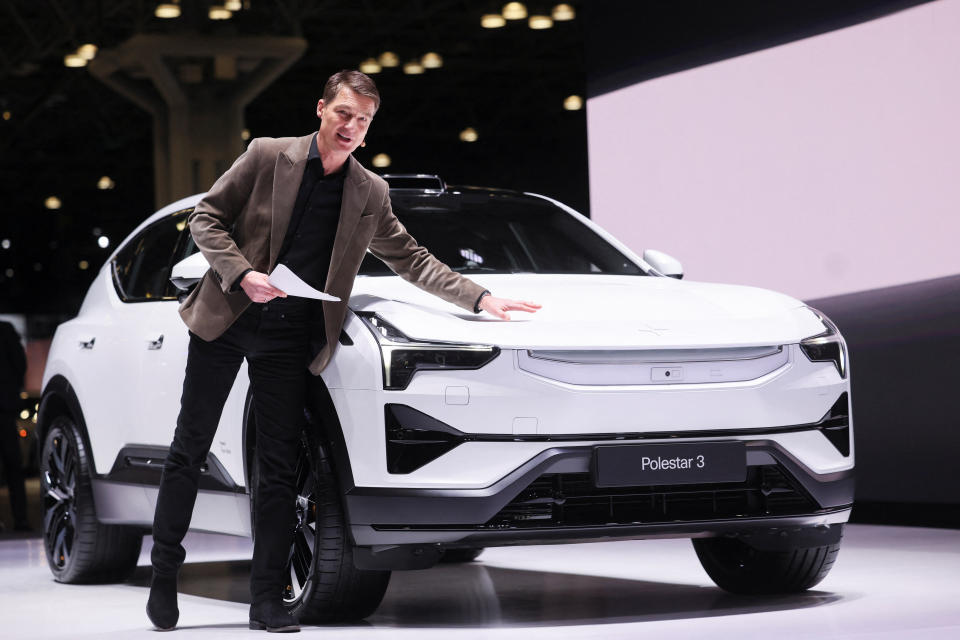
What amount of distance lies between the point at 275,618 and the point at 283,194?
135 cm

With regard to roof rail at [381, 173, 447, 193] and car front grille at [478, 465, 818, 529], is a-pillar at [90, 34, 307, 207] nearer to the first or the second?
roof rail at [381, 173, 447, 193]

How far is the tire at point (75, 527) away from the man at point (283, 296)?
2.01 meters

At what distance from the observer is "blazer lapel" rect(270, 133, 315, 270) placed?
16.0 feet

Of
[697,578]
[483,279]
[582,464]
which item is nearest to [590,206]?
[697,578]

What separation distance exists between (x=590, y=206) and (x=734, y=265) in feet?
5.05

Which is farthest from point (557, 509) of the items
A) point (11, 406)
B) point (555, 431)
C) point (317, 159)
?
point (11, 406)

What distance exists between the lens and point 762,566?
5.81 metres

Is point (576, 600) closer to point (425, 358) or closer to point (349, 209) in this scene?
point (425, 358)

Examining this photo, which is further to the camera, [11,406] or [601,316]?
[11,406]

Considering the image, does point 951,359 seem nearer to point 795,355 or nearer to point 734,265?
point 734,265

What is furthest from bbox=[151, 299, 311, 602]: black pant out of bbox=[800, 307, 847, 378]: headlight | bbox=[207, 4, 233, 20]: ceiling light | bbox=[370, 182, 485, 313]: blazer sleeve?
bbox=[207, 4, 233, 20]: ceiling light

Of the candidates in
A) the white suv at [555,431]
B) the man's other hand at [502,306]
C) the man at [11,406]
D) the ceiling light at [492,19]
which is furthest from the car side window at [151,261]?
the ceiling light at [492,19]

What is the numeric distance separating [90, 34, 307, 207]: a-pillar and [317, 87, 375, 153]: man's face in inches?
635

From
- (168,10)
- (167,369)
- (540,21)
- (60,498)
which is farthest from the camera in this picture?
(540,21)
